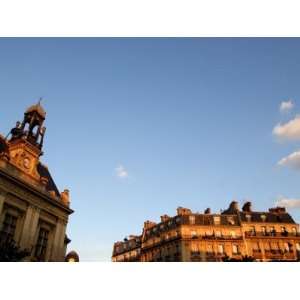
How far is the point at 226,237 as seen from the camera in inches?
1515

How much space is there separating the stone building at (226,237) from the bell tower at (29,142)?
23004 millimetres

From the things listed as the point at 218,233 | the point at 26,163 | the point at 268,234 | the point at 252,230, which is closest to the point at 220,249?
the point at 218,233

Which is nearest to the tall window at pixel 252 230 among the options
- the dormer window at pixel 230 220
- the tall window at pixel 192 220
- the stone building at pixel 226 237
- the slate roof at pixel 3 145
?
the stone building at pixel 226 237

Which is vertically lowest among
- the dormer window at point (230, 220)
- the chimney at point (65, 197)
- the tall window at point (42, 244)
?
the tall window at point (42, 244)

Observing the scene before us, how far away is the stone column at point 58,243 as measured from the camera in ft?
68.2

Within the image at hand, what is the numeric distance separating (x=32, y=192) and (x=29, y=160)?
8.08 ft

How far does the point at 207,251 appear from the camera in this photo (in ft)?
122

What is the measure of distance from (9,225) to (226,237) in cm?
2860

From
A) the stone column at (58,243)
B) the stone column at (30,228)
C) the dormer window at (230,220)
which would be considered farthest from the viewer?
the dormer window at (230,220)

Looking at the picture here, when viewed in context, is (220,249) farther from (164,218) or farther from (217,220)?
(164,218)

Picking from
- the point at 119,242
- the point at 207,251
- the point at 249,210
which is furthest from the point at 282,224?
the point at 119,242

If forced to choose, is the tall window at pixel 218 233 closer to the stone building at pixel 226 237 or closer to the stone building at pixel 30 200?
the stone building at pixel 226 237

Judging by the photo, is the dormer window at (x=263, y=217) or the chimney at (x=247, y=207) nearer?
the dormer window at (x=263, y=217)
